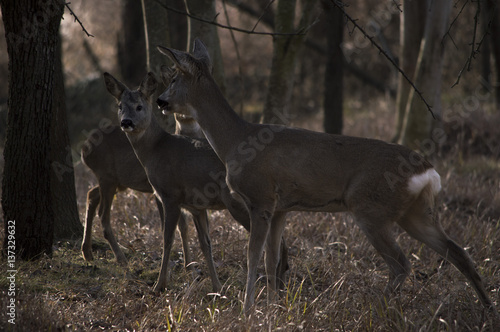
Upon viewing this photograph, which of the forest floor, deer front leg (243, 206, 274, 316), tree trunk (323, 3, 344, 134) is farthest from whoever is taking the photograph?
tree trunk (323, 3, 344, 134)

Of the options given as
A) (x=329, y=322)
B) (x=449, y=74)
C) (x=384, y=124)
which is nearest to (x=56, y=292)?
(x=329, y=322)

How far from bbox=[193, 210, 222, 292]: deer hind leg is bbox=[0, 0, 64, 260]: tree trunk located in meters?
1.49

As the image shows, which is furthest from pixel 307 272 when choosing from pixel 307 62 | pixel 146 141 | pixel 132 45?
pixel 307 62

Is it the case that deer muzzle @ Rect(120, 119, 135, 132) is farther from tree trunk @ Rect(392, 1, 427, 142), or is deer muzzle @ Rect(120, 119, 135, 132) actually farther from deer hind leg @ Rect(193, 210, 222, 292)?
tree trunk @ Rect(392, 1, 427, 142)

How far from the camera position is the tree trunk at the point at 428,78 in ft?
33.4

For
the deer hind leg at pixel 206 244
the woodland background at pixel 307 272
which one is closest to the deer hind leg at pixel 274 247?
the woodland background at pixel 307 272

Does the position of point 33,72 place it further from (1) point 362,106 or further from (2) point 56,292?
(1) point 362,106

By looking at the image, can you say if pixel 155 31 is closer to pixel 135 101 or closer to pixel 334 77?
pixel 135 101

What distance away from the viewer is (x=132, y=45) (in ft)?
48.1

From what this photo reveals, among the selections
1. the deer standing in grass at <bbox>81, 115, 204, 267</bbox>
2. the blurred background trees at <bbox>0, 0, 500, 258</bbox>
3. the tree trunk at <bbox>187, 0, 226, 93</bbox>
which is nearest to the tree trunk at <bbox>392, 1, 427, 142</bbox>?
the blurred background trees at <bbox>0, 0, 500, 258</bbox>

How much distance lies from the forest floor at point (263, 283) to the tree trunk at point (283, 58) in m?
1.68

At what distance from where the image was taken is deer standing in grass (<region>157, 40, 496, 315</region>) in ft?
16.9

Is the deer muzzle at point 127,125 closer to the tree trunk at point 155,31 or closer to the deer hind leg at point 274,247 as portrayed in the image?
the deer hind leg at point 274,247

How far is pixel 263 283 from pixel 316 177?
1.50m
